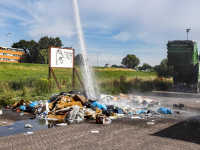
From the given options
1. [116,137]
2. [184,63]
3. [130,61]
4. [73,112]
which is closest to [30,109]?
[73,112]

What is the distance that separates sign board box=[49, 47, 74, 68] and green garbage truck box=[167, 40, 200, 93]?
913 cm

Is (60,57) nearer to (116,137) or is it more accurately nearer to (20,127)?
(20,127)

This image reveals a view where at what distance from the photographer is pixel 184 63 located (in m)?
19.2

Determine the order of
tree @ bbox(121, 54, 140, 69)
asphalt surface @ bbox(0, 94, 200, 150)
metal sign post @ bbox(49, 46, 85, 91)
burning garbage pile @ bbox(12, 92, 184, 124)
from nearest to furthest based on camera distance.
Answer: asphalt surface @ bbox(0, 94, 200, 150)
burning garbage pile @ bbox(12, 92, 184, 124)
metal sign post @ bbox(49, 46, 85, 91)
tree @ bbox(121, 54, 140, 69)

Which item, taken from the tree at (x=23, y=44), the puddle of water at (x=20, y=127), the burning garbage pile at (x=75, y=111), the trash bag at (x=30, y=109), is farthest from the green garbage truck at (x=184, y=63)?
the tree at (x=23, y=44)

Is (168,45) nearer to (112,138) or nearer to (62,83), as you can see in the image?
(62,83)

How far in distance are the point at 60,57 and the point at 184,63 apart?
37.4 ft

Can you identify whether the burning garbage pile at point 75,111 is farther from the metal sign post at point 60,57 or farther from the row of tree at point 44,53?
the row of tree at point 44,53

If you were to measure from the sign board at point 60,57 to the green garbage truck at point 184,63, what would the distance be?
30.0 feet

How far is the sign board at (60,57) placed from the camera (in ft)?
50.5

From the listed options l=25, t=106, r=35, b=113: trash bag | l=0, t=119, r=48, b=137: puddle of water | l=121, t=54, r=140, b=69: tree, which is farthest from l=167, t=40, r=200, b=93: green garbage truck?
l=121, t=54, r=140, b=69: tree

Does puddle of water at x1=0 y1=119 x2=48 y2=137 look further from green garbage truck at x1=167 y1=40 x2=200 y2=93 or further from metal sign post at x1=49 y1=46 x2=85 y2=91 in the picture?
green garbage truck at x1=167 y1=40 x2=200 y2=93

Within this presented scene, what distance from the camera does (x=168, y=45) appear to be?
1909cm

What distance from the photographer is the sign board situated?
15.4m
